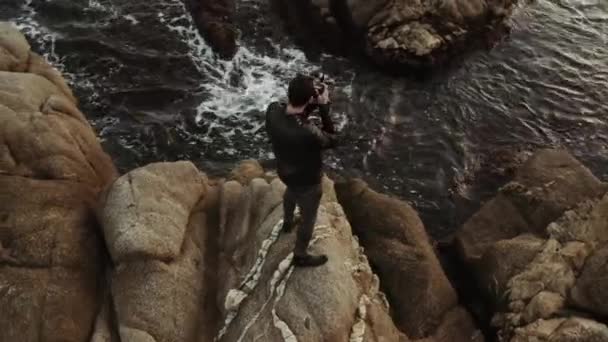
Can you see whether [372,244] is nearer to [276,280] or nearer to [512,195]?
[276,280]

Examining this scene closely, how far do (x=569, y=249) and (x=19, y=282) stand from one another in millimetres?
10468

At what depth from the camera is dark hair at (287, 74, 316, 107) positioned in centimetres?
828

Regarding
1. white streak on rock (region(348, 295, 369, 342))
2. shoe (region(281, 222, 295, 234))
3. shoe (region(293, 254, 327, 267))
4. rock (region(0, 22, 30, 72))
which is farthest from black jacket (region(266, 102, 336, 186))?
rock (region(0, 22, 30, 72))

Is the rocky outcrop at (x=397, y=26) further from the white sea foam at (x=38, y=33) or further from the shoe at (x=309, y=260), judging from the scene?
the shoe at (x=309, y=260)

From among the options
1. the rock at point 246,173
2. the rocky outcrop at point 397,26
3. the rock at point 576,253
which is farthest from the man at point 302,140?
the rocky outcrop at point 397,26

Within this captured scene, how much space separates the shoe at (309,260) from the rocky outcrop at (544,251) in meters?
4.08

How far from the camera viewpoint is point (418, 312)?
11984mm

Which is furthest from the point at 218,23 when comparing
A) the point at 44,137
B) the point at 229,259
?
the point at 229,259

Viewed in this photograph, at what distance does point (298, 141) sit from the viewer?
877cm

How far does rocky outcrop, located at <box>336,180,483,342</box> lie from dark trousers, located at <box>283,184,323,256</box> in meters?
3.06

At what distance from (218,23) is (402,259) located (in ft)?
41.9

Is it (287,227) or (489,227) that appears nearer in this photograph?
(287,227)

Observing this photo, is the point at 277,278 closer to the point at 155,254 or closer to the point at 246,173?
the point at 155,254

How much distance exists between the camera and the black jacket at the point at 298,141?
28.5 ft
